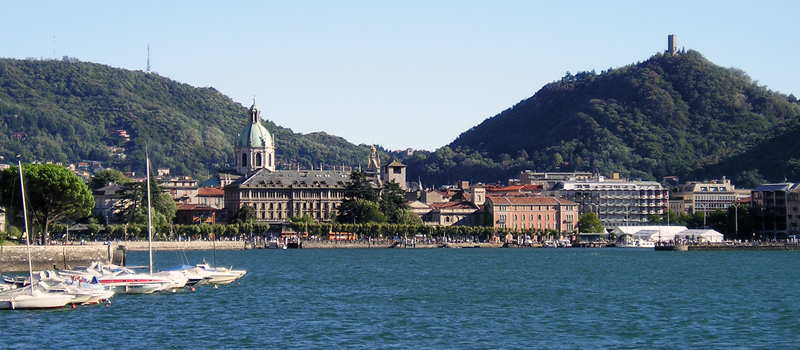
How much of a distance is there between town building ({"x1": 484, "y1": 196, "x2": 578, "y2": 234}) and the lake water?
66.8 metres

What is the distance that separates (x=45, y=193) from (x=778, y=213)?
76.7 m

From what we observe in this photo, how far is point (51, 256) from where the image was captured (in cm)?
7088

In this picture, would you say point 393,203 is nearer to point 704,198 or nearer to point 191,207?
point 191,207

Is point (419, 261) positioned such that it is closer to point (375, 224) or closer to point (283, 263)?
point (283, 263)

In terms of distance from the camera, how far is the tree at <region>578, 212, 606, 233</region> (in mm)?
147450

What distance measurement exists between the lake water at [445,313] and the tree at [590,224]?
7054 cm

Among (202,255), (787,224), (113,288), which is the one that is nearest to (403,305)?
(113,288)

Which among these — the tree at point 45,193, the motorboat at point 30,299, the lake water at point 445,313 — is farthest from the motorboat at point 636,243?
the motorboat at point 30,299

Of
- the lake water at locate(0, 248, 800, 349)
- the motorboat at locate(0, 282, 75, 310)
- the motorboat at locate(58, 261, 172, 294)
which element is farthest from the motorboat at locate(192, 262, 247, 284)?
the motorboat at locate(0, 282, 75, 310)

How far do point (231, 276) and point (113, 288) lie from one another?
984cm

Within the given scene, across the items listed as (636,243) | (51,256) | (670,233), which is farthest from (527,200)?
(51,256)

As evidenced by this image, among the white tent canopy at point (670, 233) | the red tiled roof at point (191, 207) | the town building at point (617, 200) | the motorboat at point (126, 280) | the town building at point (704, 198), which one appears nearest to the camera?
the motorboat at point (126, 280)

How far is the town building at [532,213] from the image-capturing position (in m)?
144

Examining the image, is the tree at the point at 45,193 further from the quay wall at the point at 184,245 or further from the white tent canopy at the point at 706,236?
the white tent canopy at the point at 706,236
